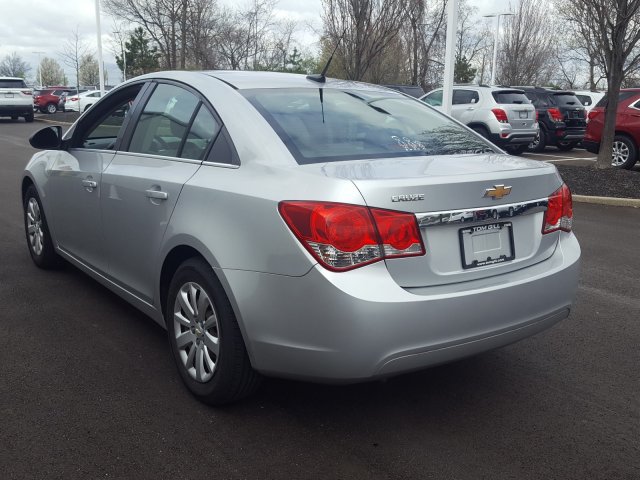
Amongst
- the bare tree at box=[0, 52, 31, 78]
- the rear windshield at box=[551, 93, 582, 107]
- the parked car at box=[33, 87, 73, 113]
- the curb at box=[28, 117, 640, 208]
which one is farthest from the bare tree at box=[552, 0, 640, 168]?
the bare tree at box=[0, 52, 31, 78]

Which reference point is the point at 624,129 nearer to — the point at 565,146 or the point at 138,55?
the point at 565,146

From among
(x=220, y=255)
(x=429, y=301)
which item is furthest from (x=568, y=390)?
(x=220, y=255)

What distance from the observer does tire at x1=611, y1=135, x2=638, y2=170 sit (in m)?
12.4

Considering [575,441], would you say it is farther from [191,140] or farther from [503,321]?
[191,140]

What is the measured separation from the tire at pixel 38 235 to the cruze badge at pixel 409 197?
3.50 m

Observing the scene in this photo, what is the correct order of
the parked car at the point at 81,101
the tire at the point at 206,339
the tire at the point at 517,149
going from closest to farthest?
the tire at the point at 206,339
the tire at the point at 517,149
the parked car at the point at 81,101

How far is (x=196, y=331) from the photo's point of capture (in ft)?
10.6

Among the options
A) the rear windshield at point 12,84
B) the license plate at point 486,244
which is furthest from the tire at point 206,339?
the rear windshield at point 12,84

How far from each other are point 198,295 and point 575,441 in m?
1.85

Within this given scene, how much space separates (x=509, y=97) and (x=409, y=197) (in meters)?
14.2

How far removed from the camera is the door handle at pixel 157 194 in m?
3.40

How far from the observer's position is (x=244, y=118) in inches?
126

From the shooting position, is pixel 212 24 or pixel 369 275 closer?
pixel 369 275

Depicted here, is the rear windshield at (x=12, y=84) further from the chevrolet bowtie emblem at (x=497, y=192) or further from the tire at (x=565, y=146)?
the chevrolet bowtie emblem at (x=497, y=192)
